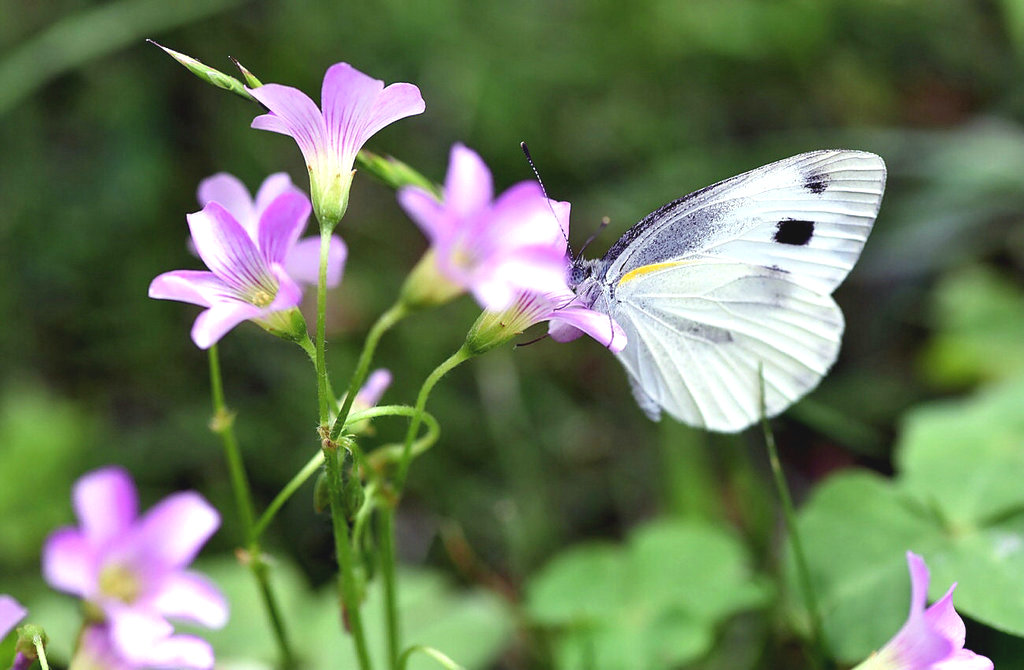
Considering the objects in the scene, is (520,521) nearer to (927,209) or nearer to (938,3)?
(927,209)

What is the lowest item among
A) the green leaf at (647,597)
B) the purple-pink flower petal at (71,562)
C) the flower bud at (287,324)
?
the green leaf at (647,597)

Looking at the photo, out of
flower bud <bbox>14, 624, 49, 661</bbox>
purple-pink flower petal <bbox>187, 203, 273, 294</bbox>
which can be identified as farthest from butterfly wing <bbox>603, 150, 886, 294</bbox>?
flower bud <bbox>14, 624, 49, 661</bbox>

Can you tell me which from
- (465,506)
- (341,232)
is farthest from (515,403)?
(341,232)

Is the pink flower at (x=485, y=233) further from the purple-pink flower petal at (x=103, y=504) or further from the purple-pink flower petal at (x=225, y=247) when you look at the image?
the purple-pink flower petal at (x=103, y=504)

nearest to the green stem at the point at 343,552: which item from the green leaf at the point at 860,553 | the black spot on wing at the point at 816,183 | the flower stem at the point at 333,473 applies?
the flower stem at the point at 333,473

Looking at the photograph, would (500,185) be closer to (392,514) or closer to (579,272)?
(579,272)
